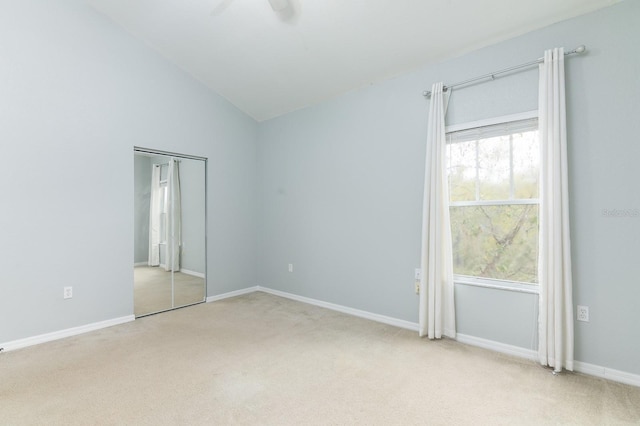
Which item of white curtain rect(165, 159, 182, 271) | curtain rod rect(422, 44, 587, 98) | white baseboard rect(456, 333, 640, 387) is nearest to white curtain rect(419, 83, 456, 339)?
curtain rod rect(422, 44, 587, 98)

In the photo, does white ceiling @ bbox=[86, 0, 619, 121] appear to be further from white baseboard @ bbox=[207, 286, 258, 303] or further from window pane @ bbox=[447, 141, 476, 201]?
white baseboard @ bbox=[207, 286, 258, 303]

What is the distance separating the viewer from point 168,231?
412cm

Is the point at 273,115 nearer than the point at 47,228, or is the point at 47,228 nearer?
the point at 47,228

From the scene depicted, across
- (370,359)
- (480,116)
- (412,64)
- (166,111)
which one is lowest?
(370,359)

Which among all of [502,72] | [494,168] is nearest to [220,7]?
[502,72]

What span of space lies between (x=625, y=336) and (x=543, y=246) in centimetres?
80

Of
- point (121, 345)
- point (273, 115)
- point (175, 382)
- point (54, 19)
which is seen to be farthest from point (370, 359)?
point (54, 19)

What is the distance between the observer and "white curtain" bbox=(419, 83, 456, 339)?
10.1 ft

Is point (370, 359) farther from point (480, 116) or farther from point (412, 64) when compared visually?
point (412, 64)

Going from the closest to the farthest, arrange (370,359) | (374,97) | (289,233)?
(370,359) → (374,97) → (289,233)

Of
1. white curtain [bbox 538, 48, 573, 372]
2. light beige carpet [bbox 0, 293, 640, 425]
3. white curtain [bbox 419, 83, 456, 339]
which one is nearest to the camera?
light beige carpet [bbox 0, 293, 640, 425]

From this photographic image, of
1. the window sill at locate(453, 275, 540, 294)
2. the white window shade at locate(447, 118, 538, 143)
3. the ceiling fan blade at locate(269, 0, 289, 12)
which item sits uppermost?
the ceiling fan blade at locate(269, 0, 289, 12)

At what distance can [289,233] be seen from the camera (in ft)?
15.4

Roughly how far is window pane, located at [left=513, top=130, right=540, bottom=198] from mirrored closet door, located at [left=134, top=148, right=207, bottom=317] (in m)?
3.71
